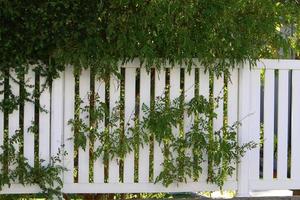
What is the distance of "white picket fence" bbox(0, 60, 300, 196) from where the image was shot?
17.5 feet

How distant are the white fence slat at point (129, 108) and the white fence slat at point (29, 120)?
2.71 feet

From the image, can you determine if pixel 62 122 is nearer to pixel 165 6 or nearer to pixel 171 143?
pixel 171 143

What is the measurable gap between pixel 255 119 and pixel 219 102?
0.39 metres

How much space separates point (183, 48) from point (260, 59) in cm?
89

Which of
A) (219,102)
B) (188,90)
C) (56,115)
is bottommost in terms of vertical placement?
(56,115)

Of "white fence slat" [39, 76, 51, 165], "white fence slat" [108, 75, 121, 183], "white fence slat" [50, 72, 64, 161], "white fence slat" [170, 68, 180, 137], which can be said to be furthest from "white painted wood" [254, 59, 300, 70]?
"white fence slat" [39, 76, 51, 165]

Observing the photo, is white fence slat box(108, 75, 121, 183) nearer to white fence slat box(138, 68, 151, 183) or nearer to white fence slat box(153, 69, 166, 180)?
white fence slat box(138, 68, 151, 183)

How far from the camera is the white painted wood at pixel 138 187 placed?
5410mm

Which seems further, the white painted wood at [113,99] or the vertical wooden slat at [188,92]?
the vertical wooden slat at [188,92]

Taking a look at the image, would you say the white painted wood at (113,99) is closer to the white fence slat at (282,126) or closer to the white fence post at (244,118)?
Result: the white fence post at (244,118)

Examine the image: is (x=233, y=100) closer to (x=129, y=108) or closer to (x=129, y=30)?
(x=129, y=108)

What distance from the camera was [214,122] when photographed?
220 inches

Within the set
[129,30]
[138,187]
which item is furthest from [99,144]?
[129,30]

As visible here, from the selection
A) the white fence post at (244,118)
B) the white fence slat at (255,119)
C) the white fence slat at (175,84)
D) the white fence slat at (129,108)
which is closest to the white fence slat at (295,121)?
the white fence slat at (255,119)
